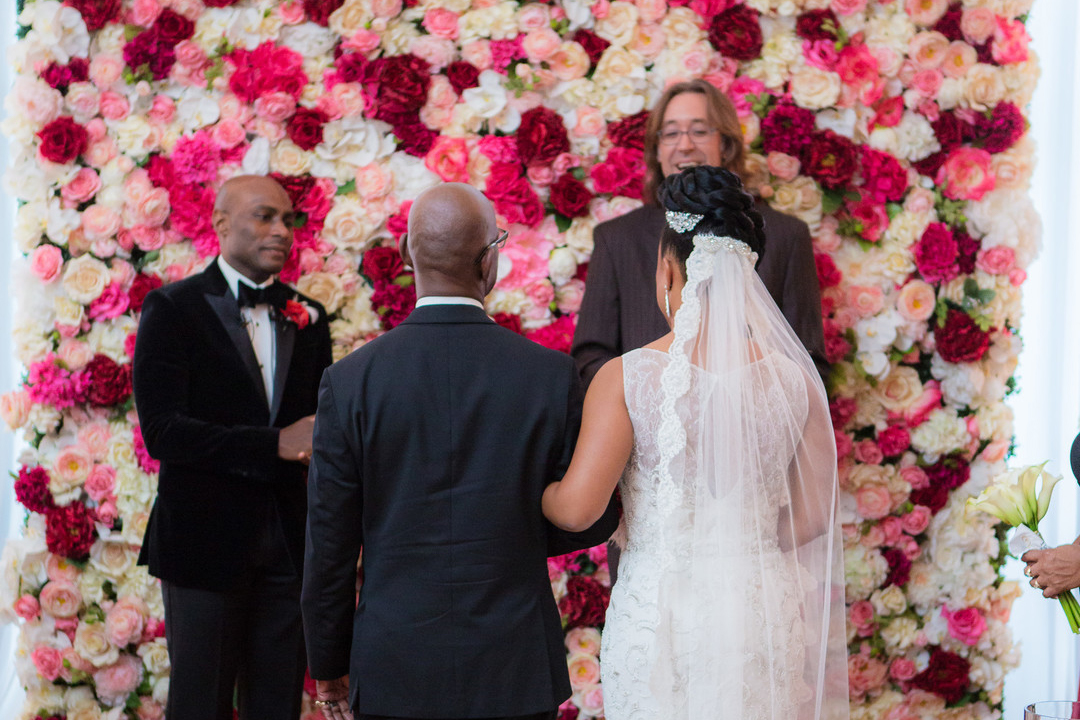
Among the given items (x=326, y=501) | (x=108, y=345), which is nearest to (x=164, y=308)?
(x=108, y=345)

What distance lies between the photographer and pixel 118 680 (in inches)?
148

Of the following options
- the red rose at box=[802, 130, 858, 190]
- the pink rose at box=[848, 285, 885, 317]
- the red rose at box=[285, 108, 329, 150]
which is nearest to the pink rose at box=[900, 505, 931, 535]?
the pink rose at box=[848, 285, 885, 317]

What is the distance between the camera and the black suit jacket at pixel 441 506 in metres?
2.11

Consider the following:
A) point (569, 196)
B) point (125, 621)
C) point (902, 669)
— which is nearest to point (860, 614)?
point (902, 669)

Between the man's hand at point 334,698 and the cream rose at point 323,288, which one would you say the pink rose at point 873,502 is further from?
the man's hand at point 334,698

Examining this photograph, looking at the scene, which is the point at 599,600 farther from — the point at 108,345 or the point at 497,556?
the point at 108,345

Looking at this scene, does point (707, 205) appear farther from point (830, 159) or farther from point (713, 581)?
point (830, 159)

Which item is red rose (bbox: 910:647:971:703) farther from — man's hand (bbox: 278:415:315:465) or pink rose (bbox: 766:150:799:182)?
man's hand (bbox: 278:415:315:465)

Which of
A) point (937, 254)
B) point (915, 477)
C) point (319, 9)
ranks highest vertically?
point (319, 9)

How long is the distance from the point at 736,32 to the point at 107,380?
109 inches

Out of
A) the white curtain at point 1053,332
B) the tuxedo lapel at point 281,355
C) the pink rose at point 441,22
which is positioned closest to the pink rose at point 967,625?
the white curtain at point 1053,332

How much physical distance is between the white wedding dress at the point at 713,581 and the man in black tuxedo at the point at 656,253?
1099mm

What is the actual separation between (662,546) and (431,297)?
0.79 metres

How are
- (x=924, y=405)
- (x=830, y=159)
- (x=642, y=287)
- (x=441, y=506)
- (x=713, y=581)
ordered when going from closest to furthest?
(x=441, y=506)
(x=713, y=581)
(x=642, y=287)
(x=830, y=159)
(x=924, y=405)
